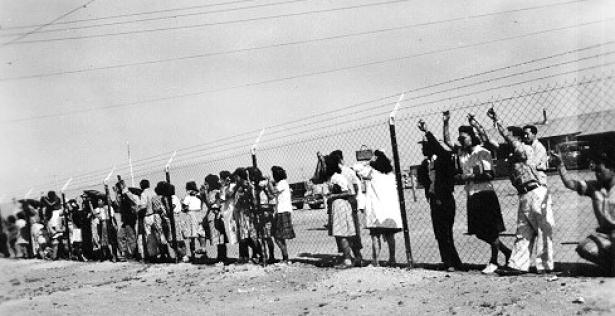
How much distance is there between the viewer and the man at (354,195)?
8.27m

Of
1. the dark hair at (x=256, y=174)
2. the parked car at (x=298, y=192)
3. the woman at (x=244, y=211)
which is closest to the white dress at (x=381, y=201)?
the dark hair at (x=256, y=174)

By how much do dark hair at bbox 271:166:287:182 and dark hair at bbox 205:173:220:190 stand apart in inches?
76.3

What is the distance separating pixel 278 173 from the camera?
9281mm

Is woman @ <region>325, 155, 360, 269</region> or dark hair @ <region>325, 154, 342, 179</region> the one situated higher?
dark hair @ <region>325, 154, 342, 179</region>

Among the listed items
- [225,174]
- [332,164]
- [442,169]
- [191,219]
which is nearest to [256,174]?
[225,174]

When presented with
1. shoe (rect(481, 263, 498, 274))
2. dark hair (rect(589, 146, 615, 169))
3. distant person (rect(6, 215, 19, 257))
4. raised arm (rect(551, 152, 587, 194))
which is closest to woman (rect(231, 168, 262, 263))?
shoe (rect(481, 263, 498, 274))

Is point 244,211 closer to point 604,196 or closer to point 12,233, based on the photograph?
point 604,196

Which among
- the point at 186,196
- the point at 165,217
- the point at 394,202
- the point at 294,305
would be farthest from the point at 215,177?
the point at 294,305

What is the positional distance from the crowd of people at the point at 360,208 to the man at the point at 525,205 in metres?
0.01

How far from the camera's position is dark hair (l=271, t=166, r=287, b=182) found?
30.4ft

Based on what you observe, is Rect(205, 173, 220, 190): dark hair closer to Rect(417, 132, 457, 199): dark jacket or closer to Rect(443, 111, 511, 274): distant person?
Rect(417, 132, 457, 199): dark jacket

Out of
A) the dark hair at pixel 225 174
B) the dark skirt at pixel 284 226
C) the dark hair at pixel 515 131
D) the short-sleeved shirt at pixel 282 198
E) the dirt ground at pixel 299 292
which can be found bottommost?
the dirt ground at pixel 299 292

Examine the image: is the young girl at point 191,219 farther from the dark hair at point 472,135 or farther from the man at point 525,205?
the man at point 525,205

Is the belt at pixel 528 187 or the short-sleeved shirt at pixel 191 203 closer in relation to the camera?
the belt at pixel 528 187
